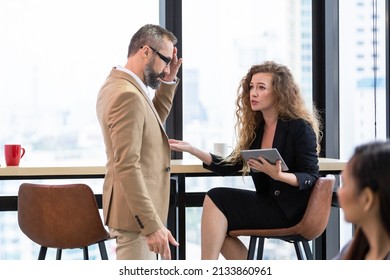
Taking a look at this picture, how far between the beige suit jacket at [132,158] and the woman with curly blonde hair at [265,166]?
0.60m

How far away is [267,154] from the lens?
3.12m

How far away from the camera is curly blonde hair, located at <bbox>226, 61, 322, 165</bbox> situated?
3.39 metres

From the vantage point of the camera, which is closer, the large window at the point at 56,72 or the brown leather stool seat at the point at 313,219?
the brown leather stool seat at the point at 313,219

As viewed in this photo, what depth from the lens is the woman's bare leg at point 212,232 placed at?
10.7ft

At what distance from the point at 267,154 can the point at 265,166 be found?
0.07 metres

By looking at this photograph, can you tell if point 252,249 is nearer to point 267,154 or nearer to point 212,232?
point 212,232

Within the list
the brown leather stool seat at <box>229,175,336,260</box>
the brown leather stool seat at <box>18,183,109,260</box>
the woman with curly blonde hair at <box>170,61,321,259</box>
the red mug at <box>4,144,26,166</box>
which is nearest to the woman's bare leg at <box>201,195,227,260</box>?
the woman with curly blonde hair at <box>170,61,321,259</box>

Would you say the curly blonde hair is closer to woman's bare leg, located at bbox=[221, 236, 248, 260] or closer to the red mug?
woman's bare leg, located at bbox=[221, 236, 248, 260]

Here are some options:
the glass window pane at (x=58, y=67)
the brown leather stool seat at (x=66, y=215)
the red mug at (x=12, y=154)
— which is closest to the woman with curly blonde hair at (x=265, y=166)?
the brown leather stool seat at (x=66, y=215)

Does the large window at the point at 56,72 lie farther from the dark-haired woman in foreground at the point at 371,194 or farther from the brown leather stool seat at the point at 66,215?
the dark-haired woman in foreground at the point at 371,194

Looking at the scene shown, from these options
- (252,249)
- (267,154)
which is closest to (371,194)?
(267,154)

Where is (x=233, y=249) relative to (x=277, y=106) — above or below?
below

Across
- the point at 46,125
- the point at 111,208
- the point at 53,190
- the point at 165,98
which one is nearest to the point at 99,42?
the point at 46,125
